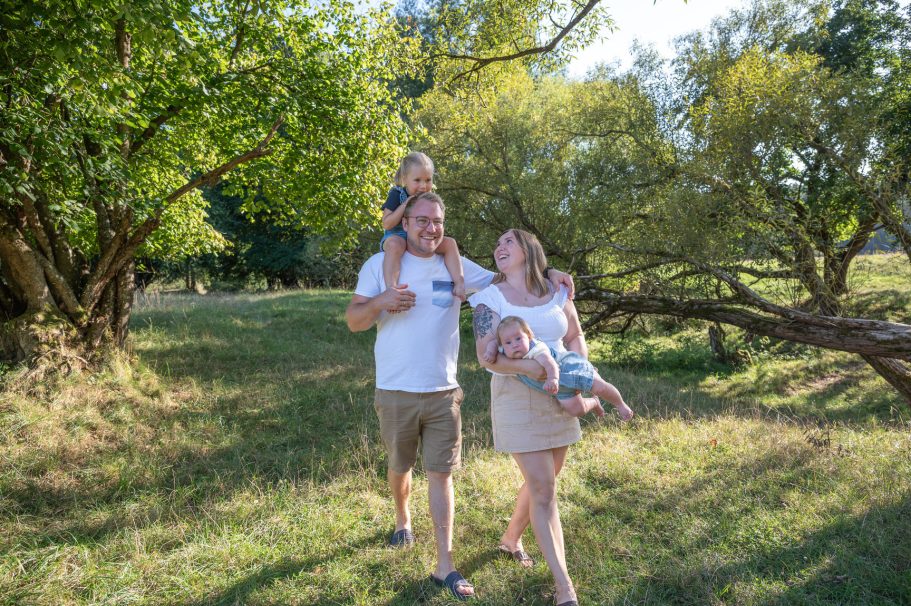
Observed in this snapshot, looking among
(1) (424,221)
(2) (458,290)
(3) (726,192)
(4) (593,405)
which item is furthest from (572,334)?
(3) (726,192)

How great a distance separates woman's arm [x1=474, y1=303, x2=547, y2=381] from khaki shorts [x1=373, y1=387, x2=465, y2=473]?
42 cm

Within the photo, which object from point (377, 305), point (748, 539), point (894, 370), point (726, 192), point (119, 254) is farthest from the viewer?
point (726, 192)

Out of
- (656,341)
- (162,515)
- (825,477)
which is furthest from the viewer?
(656,341)

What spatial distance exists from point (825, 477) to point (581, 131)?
30.5 ft

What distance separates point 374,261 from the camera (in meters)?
3.43

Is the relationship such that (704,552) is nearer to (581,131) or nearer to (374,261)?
(374,261)

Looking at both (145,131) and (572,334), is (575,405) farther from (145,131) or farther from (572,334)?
(145,131)

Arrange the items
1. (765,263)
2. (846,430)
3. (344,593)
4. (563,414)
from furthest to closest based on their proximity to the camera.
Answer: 1. (765,263)
2. (846,430)
3. (344,593)
4. (563,414)

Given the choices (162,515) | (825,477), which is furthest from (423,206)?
(825,477)

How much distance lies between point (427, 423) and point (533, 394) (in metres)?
0.72

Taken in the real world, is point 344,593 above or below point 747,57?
below

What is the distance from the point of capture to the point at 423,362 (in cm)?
328

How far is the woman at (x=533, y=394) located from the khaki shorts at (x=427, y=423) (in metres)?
0.31

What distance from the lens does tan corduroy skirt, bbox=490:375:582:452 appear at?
298 cm
